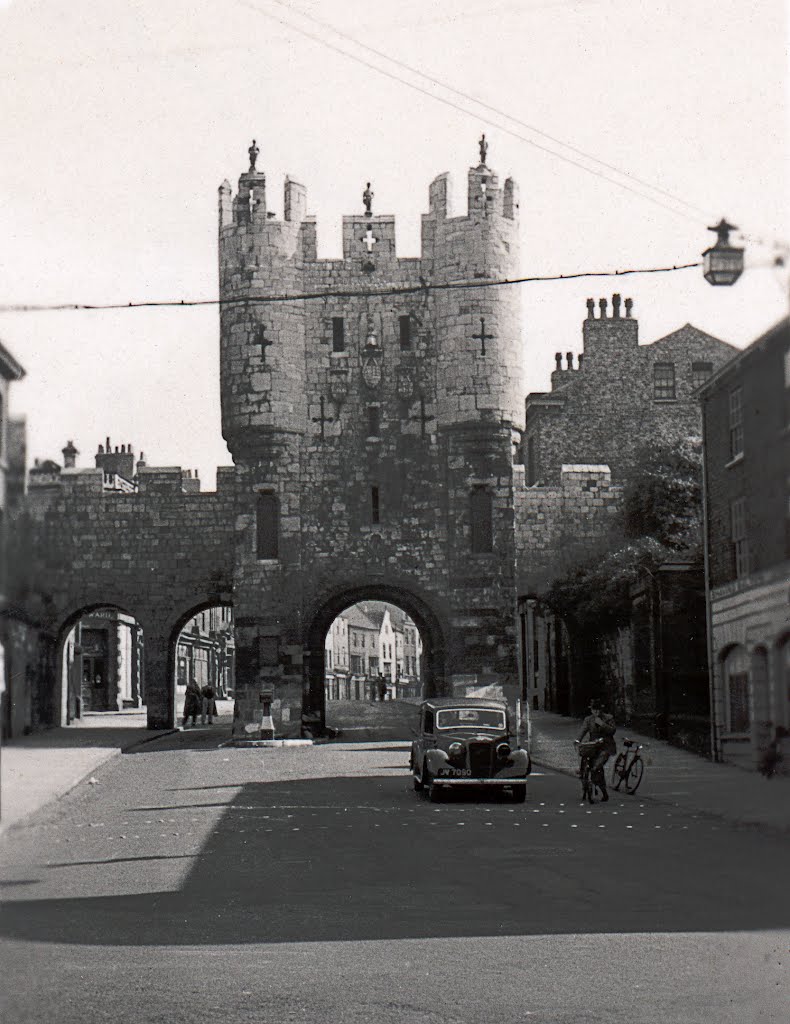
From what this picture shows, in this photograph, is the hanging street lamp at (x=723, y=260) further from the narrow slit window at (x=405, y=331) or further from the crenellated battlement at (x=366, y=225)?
the narrow slit window at (x=405, y=331)

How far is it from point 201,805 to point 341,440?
2364 cm

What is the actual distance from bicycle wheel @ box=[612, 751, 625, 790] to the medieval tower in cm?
1969

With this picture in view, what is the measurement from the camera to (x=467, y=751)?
21.2m

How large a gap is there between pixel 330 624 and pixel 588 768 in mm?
21076

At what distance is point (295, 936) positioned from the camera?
7207mm

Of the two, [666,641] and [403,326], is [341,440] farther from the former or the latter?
[666,641]

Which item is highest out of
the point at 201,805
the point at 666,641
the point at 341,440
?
the point at 341,440

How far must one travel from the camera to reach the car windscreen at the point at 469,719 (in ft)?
72.5

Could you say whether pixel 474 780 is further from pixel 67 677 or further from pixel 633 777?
pixel 67 677

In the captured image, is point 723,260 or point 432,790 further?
point 432,790

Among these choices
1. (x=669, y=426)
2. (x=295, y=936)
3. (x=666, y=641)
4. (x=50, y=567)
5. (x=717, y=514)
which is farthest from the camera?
(x=669, y=426)

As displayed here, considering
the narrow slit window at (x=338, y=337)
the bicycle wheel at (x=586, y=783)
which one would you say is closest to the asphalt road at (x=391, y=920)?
the bicycle wheel at (x=586, y=783)

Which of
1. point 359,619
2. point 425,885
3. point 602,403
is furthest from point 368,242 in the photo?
point 359,619

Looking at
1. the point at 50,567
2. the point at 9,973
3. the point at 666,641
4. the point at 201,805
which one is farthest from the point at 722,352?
the point at 201,805
